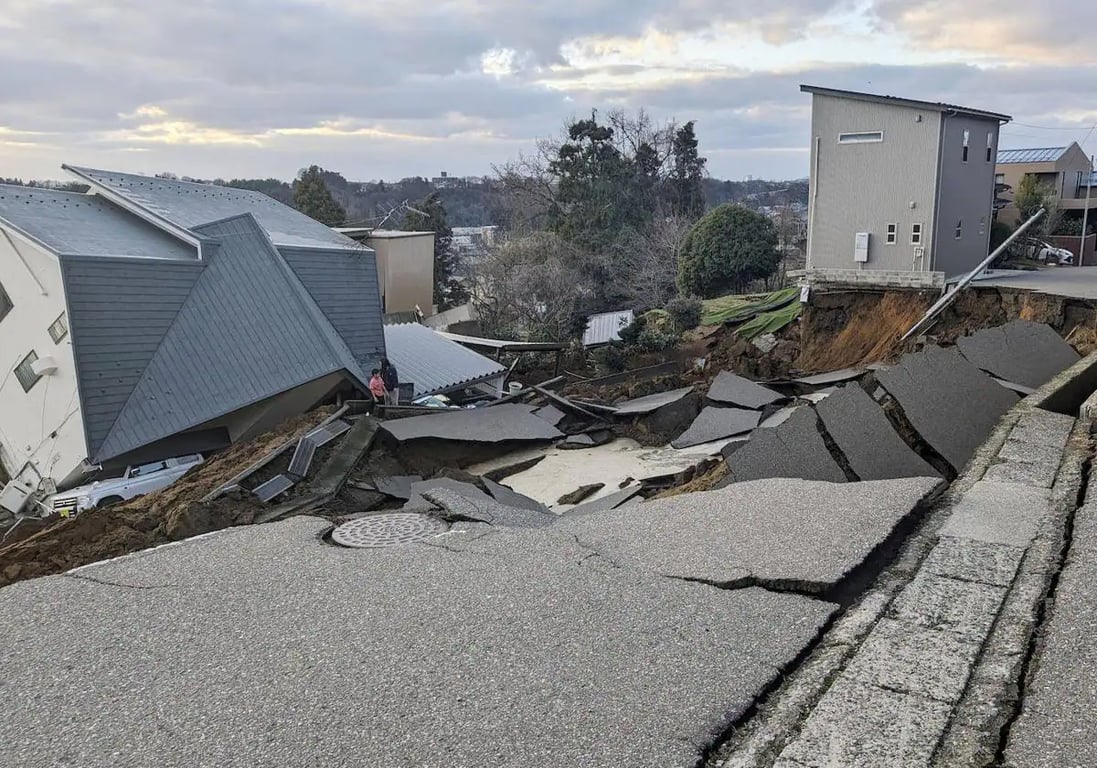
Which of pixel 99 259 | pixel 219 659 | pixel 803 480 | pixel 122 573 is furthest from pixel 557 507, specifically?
pixel 99 259

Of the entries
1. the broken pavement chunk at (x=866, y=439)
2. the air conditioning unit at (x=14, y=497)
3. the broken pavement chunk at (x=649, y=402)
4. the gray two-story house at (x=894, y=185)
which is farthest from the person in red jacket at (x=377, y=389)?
the gray two-story house at (x=894, y=185)

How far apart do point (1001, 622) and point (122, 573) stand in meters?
5.23

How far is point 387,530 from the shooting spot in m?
6.49

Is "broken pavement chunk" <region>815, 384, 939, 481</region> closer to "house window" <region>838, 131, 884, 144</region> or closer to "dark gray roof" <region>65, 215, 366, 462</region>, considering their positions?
"dark gray roof" <region>65, 215, 366, 462</region>

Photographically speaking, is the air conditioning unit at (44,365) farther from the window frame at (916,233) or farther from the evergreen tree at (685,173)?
the evergreen tree at (685,173)

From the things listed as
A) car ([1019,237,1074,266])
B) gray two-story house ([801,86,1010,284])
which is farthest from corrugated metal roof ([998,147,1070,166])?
gray two-story house ([801,86,1010,284])

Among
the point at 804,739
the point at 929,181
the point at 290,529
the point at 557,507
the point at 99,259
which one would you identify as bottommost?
the point at 557,507

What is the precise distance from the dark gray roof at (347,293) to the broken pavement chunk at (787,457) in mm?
12674

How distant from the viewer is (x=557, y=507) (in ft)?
36.2

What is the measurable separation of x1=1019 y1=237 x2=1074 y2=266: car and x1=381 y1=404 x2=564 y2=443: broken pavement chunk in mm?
23790

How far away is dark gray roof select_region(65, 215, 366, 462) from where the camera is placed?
1398cm

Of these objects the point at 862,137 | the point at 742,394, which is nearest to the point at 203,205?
the point at 742,394

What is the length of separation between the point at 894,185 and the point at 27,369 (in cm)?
1964

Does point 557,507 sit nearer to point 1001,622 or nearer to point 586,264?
point 1001,622
